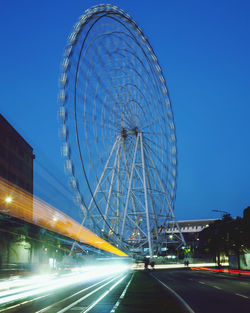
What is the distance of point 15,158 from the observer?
7981cm

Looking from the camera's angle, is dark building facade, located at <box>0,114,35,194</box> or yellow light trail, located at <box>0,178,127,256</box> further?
dark building facade, located at <box>0,114,35,194</box>

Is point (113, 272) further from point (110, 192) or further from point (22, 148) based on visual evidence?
point (22, 148)

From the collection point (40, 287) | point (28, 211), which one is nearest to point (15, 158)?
point (28, 211)

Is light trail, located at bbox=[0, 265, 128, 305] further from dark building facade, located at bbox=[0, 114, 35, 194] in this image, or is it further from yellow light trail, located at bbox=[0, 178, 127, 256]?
dark building facade, located at bbox=[0, 114, 35, 194]

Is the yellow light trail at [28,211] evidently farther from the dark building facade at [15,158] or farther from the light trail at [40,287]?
the light trail at [40,287]

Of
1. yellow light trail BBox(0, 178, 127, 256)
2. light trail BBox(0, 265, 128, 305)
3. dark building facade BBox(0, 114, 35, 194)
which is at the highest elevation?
dark building facade BBox(0, 114, 35, 194)

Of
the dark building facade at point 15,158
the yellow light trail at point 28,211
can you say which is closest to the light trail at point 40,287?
the yellow light trail at point 28,211

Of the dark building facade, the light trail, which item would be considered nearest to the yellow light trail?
the dark building facade

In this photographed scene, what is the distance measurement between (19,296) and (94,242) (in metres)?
21.8

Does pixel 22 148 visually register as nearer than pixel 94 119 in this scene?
No

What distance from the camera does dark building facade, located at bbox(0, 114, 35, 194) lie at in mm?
73500

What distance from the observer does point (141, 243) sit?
62750mm

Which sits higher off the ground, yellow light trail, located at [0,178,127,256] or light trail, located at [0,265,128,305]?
yellow light trail, located at [0,178,127,256]

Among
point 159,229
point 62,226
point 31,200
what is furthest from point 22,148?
point 159,229
